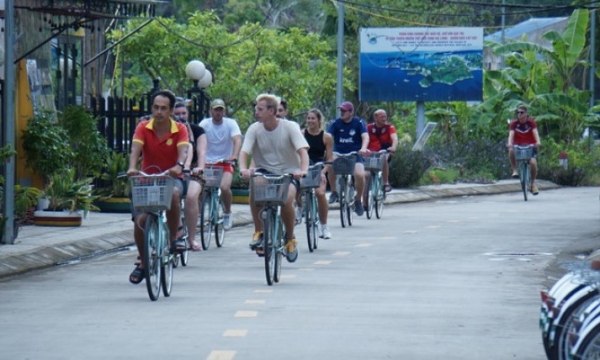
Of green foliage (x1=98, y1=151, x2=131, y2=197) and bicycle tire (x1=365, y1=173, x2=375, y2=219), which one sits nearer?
green foliage (x1=98, y1=151, x2=131, y2=197)

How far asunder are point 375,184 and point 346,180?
1.57 m

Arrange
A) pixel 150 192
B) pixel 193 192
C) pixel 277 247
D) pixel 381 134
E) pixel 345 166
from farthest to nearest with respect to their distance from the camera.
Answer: pixel 381 134 → pixel 345 166 → pixel 193 192 → pixel 277 247 → pixel 150 192

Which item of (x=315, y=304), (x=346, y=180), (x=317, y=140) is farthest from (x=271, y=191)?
(x=346, y=180)

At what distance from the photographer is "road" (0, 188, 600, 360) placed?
33.2ft

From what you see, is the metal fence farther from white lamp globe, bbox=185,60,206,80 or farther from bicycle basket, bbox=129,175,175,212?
bicycle basket, bbox=129,175,175,212

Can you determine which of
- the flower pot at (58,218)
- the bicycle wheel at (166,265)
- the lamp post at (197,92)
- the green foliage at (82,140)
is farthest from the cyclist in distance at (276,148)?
the lamp post at (197,92)

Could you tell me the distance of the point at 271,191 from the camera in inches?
562

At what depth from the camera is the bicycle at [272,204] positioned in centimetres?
1412

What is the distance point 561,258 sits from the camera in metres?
17.4

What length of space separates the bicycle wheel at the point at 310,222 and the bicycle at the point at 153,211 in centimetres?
497

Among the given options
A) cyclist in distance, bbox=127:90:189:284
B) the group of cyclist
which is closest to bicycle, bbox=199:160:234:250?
the group of cyclist

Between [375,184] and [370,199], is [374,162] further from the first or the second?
[370,199]

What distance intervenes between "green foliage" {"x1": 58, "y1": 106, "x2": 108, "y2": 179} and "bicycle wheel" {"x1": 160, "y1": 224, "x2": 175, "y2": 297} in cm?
875

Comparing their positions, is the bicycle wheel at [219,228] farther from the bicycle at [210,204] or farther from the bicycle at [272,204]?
the bicycle at [272,204]
